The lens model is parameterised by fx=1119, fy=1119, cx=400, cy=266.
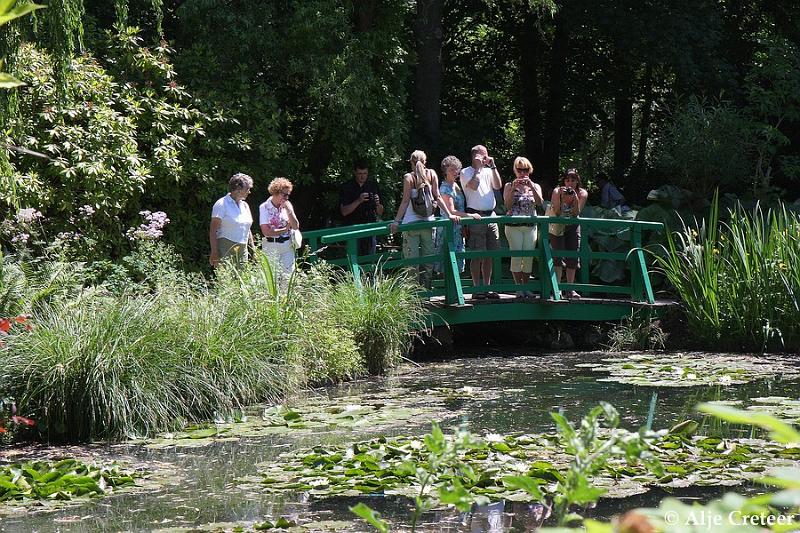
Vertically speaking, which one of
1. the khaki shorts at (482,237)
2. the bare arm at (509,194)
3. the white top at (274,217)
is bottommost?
the khaki shorts at (482,237)

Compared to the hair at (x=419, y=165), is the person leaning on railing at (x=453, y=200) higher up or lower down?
lower down

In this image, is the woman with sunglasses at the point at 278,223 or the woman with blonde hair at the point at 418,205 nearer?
the woman with sunglasses at the point at 278,223

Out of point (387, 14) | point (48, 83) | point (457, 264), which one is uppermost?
point (387, 14)

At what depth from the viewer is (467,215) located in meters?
11.7

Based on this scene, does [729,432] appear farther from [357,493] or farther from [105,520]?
[105,520]

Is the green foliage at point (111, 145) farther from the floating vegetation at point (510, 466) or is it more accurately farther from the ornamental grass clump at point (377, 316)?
the floating vegetation at point (510, 466)

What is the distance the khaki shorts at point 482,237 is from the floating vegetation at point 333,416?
3.17 m

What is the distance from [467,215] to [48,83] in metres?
4.79

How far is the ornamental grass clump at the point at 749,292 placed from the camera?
11.1m

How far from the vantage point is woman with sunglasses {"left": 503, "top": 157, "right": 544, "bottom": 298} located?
1171 centimetres

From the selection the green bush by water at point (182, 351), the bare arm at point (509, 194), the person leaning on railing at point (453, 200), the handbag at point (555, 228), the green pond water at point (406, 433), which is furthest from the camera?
the handbag at point (555, 228)

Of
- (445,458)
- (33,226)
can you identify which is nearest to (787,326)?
(33,226)

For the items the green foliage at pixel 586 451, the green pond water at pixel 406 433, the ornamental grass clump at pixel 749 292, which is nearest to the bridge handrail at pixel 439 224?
the ornamental grass clump at pixel 749 292

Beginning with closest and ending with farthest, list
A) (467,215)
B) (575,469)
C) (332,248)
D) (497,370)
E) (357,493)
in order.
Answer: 1. (575,469)
2. (357,493)
3. (497,370)
4. (467,215)
5. (332,248)
